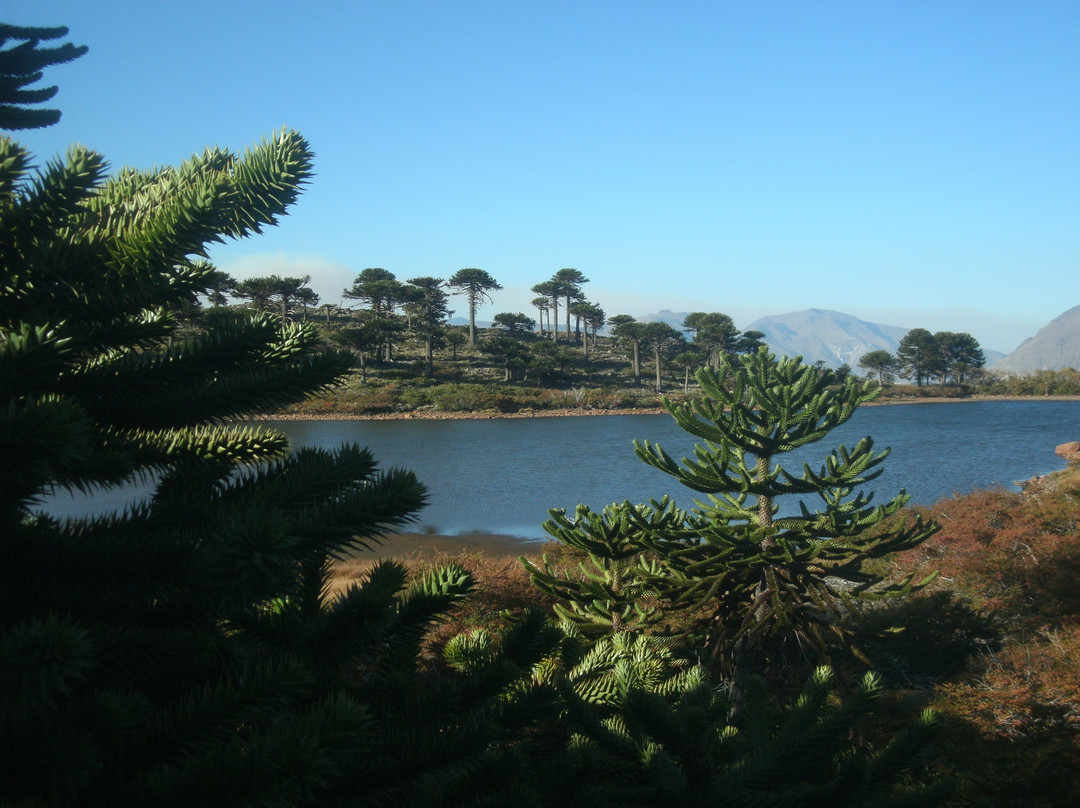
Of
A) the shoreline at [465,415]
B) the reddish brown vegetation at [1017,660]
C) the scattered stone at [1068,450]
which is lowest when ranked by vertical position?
the scattered stone at [1068,450]

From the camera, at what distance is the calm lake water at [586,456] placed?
78.4 ft

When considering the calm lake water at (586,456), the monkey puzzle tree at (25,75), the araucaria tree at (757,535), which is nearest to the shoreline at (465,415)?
the calm lake water at (586,456)

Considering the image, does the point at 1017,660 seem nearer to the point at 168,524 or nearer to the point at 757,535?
the point at 757,535

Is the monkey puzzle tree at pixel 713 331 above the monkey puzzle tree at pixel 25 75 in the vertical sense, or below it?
above

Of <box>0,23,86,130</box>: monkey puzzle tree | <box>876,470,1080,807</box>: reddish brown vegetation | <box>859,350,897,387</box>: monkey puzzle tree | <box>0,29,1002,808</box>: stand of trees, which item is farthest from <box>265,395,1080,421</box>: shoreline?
<box>0,29,1002,808</box>: stand of trees

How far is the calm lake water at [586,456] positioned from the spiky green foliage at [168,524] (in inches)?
419

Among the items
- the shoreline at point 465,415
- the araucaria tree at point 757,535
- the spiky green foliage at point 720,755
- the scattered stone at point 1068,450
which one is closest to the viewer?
the spiky green foliage at point 720,755

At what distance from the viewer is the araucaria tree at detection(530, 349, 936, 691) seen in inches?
278

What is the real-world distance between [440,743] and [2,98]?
372cm

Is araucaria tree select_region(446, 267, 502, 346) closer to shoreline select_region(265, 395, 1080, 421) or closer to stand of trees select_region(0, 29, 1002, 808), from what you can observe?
shoreline select_region(265, 395, 1080, 421)

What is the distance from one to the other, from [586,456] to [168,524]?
32.6 metres

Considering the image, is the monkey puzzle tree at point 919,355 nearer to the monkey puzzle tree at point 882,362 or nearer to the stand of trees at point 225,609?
the monkey puzzle tree at point 882,362

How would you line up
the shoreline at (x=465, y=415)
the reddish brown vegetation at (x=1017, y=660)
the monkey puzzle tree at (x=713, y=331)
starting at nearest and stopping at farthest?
the reddish brown vegetation at (x=1017, y=660) < the shoreline at (x=465, y=415) < the monkey puzzle tree at (x=713, y=331)

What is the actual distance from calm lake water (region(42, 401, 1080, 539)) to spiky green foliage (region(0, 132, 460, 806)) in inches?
419
